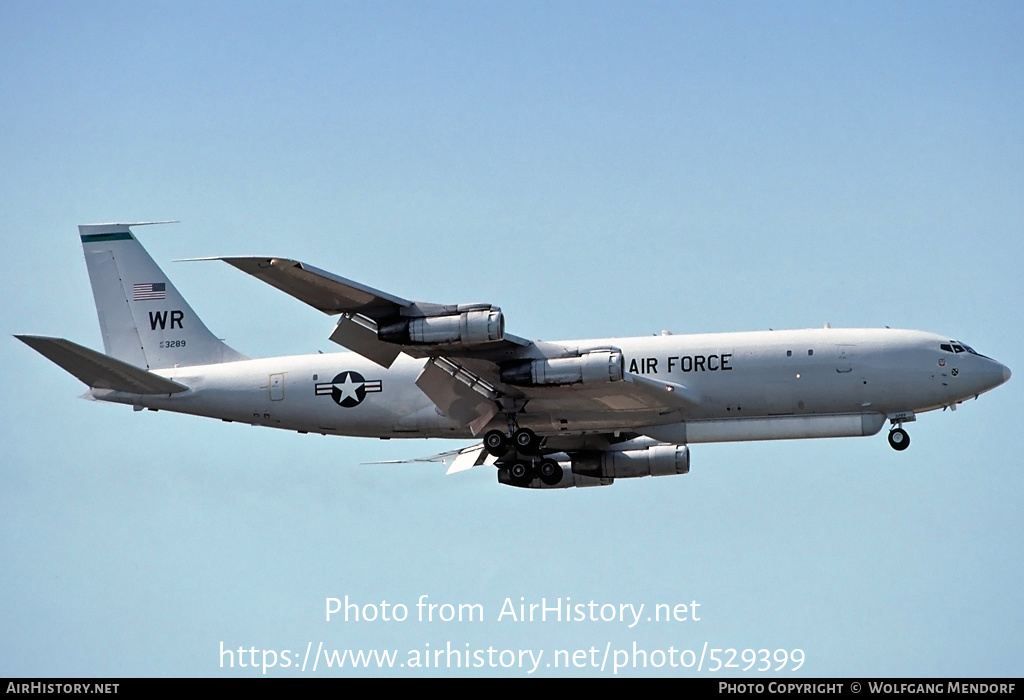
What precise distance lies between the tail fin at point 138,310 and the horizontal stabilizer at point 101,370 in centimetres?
253

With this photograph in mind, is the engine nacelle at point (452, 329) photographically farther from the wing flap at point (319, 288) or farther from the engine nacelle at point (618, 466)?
the engine nacelle at point (618, 466)

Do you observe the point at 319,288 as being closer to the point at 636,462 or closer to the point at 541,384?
the point at 541,384

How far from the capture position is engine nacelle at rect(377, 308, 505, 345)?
130ft

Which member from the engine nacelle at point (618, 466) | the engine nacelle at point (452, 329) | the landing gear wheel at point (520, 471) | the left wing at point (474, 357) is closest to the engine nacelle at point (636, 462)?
the engine nacelle at point (618, 466)

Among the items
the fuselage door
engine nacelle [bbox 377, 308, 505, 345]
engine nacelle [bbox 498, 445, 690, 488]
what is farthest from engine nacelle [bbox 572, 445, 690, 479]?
engine nacelle [bbox 377, 308, 505, 345]

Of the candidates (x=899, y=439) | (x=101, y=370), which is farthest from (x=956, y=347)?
(x=101, y=370)

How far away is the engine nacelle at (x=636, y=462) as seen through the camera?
4903 centimetres

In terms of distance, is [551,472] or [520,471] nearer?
[520,471]

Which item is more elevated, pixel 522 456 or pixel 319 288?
pixel 319 288

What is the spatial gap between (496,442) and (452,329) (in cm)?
598

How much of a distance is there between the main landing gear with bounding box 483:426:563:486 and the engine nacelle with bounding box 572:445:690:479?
1.10 metres

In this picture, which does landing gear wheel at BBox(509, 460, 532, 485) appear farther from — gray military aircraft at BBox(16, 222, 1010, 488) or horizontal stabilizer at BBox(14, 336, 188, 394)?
horizontal stabilizer at BBox(14, 336, 188, 394)

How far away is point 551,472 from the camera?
48.1 meters
